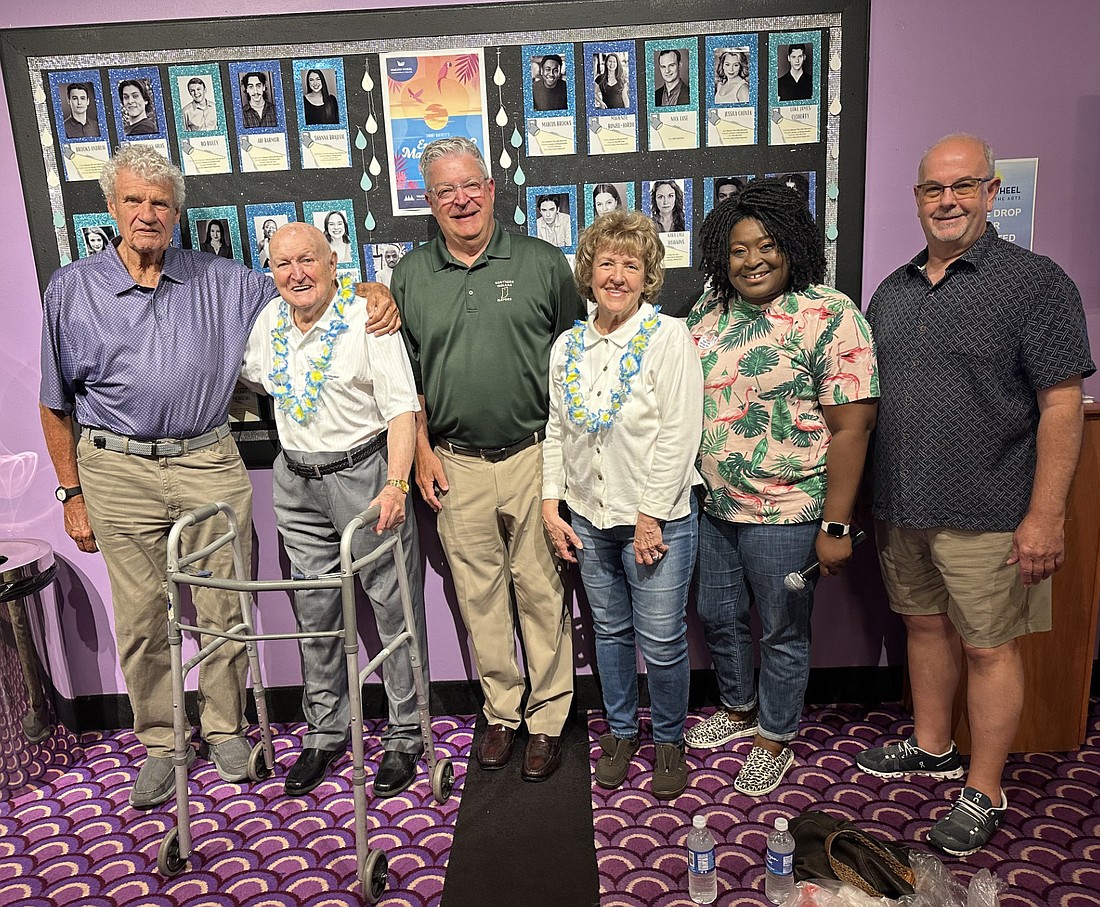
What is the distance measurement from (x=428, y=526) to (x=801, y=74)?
191 centimetres

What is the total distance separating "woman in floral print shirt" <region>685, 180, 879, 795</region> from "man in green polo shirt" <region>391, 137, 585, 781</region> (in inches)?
19.9

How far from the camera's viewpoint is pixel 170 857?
2262 mm

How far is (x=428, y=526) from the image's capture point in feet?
9.50

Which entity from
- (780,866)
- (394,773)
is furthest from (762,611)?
(394,773)

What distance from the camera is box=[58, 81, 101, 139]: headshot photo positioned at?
2631 millimetres

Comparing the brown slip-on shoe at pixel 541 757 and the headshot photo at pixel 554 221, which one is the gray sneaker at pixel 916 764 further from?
the headshot photo at pixel 554 221

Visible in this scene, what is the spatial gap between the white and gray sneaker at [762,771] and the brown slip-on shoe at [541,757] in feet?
1.86

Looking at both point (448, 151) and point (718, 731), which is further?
point (718, 731)

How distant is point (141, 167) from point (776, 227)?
5.98 feet

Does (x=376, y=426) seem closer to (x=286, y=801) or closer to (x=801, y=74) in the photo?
(x=286, y=801)

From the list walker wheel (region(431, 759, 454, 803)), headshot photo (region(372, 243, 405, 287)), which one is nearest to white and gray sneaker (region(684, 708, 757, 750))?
walker wheel (region(431, 759, 454, 803))

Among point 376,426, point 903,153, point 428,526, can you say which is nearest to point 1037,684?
point 903,153

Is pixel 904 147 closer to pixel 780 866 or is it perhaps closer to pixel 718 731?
pixel 718 731

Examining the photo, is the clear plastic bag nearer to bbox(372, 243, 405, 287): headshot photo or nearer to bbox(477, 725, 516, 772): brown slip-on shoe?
bbox(477, 725, 516, 772): brown slip-on shoe
